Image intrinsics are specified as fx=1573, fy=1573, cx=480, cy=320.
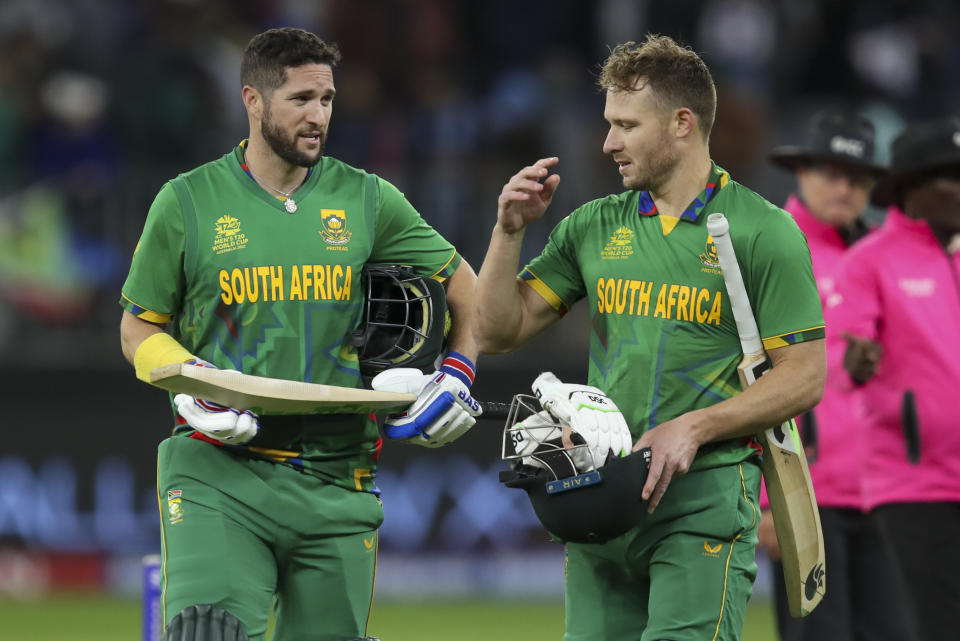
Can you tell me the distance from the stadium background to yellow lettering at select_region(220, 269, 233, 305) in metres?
6.53

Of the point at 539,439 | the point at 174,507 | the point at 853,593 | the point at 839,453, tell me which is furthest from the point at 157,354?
the point at 853,593

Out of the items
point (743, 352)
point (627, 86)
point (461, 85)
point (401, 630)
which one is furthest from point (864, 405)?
point (461, 85)

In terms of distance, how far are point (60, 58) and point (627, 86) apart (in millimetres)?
9924

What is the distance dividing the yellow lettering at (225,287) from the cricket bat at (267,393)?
0.38 metres

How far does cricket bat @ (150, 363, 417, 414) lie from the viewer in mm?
5145

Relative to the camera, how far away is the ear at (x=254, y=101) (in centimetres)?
577

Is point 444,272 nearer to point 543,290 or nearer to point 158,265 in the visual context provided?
point 543,290

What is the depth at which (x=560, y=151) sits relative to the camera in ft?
44.8

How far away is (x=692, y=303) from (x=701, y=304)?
0.03 m

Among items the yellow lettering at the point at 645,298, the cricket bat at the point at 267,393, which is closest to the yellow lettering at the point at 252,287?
the cricket bat at the point at 267,393

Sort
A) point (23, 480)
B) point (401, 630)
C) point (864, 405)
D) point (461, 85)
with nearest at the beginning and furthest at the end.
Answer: point (864, 405) → point (401, 630) → point (23, 480) → point (461, 85)

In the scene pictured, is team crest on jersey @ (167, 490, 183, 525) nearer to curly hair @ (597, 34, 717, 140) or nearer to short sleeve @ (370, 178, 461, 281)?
short sleeve @ (370, 178, 461, 281)

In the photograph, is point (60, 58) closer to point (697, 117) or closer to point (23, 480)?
point (23, 480)

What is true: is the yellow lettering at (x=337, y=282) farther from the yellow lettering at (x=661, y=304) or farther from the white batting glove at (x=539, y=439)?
the yellow lettering at (x=661, y=304)
